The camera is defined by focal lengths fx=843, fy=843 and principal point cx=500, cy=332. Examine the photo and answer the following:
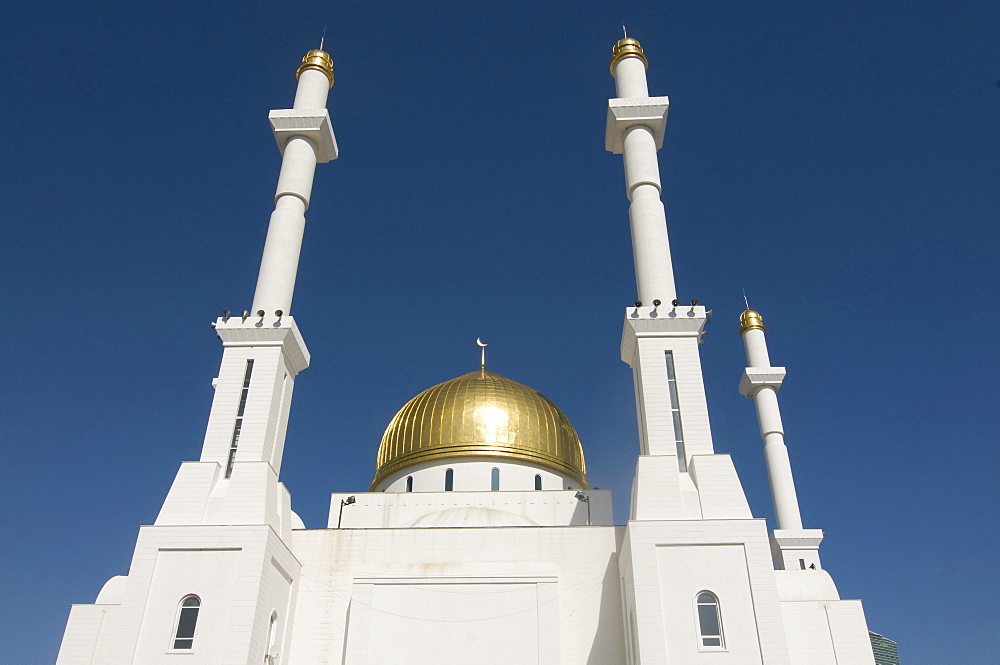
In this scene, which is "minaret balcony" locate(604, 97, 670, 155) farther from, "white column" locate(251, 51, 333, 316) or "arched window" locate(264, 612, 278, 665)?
"arched window" locate(264, 612, 278, 665)

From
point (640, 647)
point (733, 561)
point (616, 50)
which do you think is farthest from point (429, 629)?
point (616, 50)

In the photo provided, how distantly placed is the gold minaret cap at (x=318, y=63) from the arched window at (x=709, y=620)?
18.1m

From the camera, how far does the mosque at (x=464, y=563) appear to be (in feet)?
51.9

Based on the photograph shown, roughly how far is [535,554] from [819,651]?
6.17 meters

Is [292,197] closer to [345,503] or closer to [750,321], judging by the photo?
[345,503]

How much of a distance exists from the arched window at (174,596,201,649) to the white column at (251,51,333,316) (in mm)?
Result: 6697

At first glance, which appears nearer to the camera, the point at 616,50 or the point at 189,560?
the point at 189,560

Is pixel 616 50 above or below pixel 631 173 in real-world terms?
above

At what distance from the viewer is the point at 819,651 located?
17.1m

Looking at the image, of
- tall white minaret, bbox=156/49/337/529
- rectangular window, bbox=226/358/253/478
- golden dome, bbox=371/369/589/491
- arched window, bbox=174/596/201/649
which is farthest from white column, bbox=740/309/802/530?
arched window, bbox=174/596/201/649

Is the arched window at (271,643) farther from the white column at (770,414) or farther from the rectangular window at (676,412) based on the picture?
the white column at (770,414)

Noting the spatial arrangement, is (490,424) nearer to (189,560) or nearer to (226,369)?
(226,369)

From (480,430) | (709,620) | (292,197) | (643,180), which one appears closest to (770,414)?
(480,430)

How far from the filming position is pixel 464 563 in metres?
18.9
